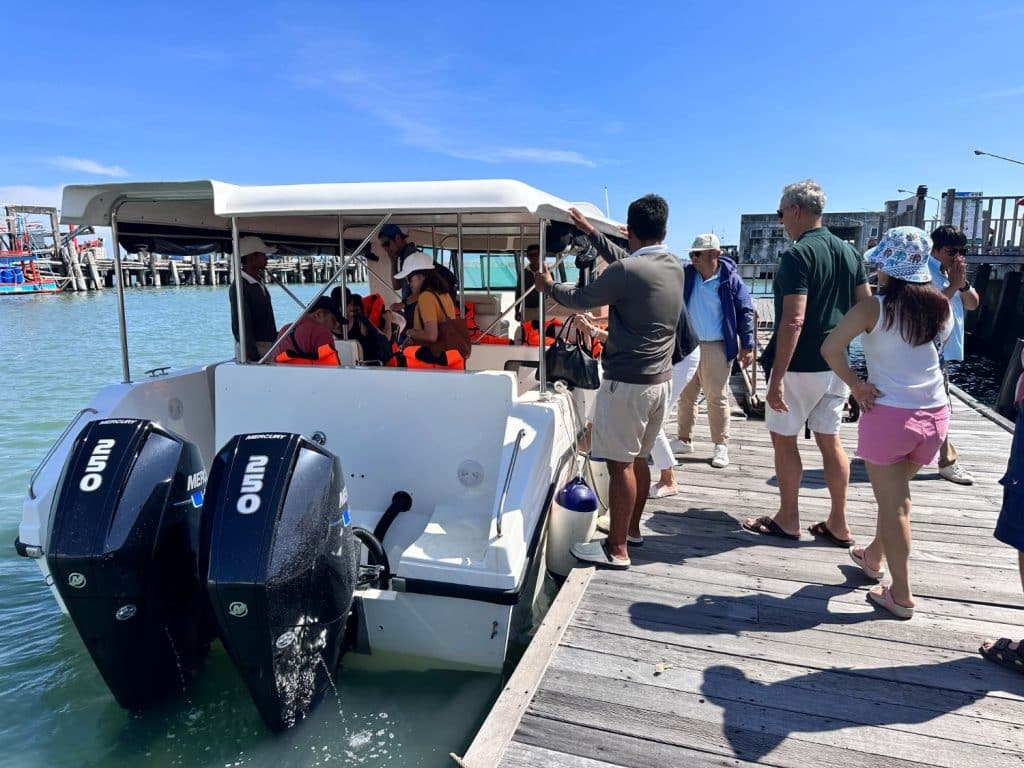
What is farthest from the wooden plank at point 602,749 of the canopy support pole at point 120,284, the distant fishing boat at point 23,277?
the distant fishing boat at point 23,277

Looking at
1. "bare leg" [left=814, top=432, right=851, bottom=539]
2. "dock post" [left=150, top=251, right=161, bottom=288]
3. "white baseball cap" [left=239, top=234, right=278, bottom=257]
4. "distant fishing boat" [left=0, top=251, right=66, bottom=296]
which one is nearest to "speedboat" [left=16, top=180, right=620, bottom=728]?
"white baseball cap" [left=239, top=234, right=278, bottom=257]

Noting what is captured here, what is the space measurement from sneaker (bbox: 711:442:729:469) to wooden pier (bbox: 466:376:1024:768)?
1211mm

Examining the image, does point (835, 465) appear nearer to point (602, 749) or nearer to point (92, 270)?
point (602, 749)

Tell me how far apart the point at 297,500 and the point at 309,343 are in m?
1.77

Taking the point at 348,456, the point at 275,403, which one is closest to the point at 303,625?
the point at 348,456

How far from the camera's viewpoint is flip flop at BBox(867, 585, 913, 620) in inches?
119

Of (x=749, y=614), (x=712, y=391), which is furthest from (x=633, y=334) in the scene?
(x=712, y=391)

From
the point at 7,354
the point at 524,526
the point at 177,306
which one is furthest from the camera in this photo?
the point at 177,306

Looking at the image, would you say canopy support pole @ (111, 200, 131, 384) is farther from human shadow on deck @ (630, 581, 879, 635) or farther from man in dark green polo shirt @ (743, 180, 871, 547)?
man in dark green polo shirt @ (743, 180, 871, 547)

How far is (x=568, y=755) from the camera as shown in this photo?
2.31 metres

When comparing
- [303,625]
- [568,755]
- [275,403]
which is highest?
[275,403]

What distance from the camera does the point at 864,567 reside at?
3.36 meters

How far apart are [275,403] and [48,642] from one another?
2188 millimetres

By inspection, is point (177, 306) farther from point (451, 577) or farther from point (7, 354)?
point (451, 577)
